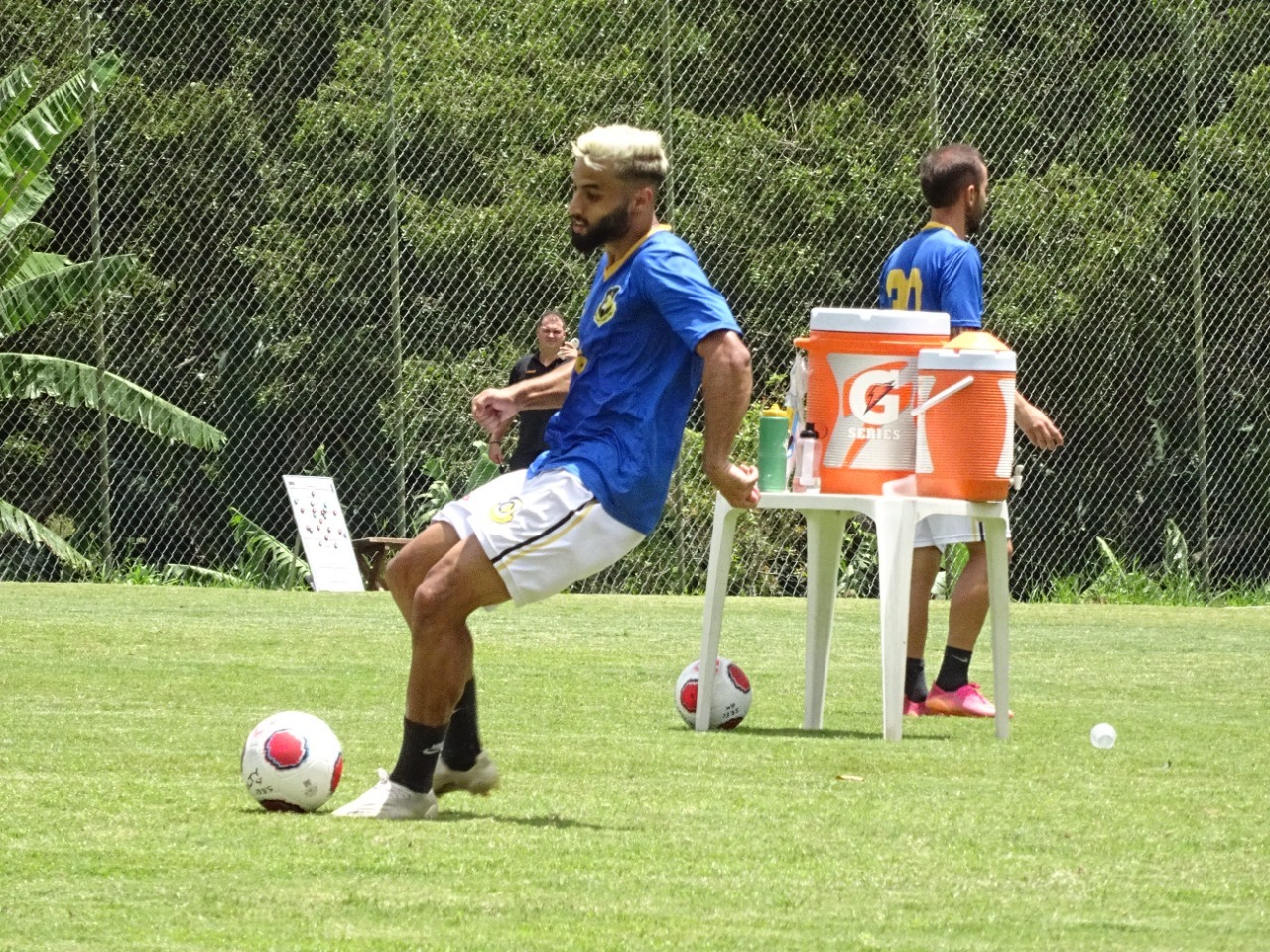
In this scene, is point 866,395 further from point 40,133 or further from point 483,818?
point 40,133

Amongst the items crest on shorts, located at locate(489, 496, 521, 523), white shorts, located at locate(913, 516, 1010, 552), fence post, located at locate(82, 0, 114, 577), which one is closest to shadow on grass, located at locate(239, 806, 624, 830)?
crest on shorts, located at locate(489, 496, 521, 523)

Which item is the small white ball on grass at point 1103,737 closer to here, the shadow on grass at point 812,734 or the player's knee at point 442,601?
the shadow on grass at point 812,734

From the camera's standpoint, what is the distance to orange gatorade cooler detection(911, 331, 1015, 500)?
25.1ft

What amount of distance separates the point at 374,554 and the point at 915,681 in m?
8.04

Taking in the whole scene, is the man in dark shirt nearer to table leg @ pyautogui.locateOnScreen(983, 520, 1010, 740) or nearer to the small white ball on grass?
table leg @ pyautogui.locateOnScreen(983, 520, 1010, 740)

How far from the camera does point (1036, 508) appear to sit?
674 inches

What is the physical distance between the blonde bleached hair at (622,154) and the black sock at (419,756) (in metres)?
1.57

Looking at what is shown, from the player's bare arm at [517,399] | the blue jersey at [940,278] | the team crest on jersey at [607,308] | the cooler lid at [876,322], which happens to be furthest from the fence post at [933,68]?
the team crest on jersey at [607,308]

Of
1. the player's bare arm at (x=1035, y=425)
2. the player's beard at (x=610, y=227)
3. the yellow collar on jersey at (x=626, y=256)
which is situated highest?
the player's beard at (x=610, y=227)

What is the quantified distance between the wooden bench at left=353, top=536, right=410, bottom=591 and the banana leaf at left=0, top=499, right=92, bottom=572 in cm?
200

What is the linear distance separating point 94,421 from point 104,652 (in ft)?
21.0

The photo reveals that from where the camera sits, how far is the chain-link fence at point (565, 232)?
16.2m

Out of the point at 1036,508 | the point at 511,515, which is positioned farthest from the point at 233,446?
the point at 511,515

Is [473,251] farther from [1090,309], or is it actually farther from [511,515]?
[511,515]
